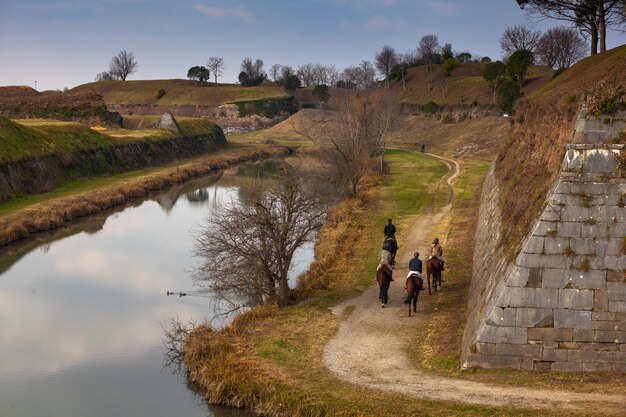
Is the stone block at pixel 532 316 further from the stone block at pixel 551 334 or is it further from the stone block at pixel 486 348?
the stone block at pixel 486 348

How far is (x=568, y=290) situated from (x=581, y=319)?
640 mm

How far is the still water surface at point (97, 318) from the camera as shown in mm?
16672

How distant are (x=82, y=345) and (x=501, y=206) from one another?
1351cm

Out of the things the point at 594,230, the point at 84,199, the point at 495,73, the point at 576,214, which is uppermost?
the point at 495,73

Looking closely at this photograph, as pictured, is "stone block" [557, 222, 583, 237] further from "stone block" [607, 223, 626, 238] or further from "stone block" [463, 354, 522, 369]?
"stone block" [463, 354, 522, 369]

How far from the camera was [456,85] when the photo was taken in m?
101

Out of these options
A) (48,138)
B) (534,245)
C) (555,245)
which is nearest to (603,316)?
(555,245)

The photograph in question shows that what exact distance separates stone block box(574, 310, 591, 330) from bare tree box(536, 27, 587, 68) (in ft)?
269

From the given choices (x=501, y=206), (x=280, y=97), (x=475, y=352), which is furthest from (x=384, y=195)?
(x=280, y=97)

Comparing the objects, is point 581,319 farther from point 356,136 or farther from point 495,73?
point 495,73

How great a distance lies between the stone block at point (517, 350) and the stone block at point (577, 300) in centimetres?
103

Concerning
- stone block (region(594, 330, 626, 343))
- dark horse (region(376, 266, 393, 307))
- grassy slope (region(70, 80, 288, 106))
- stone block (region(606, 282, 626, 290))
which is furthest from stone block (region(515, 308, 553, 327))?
grassy slope (region(70, 80, 288, 106))

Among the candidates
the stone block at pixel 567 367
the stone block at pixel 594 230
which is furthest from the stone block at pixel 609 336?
the stone block at pixel 594 230

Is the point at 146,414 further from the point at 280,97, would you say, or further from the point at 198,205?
the point at 280,97
